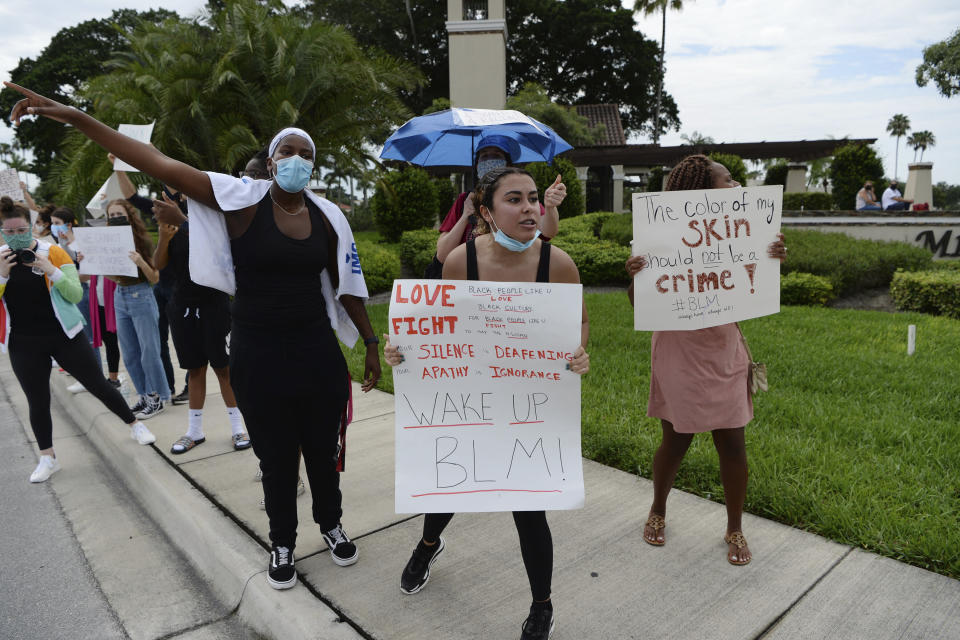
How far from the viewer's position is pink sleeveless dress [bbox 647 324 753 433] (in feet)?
9.47

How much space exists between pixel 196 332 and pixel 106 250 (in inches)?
62.1

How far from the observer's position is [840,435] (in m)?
4.36

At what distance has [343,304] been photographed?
10.1 ft

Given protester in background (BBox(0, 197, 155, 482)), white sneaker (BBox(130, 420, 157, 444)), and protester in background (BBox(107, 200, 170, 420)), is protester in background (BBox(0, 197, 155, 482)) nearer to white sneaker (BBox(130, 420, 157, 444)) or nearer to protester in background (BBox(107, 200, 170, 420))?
white sneaker (BBox(130, 420, 157, 444))

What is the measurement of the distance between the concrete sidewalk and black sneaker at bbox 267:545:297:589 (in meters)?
0.04

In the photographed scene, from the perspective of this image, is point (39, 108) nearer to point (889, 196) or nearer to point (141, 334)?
point (141, 334)

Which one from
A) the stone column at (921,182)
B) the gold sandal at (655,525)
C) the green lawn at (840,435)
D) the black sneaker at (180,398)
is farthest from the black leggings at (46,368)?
the stone column at (921,182)

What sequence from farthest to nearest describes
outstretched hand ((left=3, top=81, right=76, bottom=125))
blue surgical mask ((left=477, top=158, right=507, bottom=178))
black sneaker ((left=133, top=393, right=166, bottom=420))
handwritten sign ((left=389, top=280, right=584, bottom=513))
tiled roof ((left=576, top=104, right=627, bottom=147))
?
1. tiled roof ((left=576, top=104, right=627, bottom=147))
2. black sneaker ((left=133, top=393, right=166, bottom=420))
3. blue surgical mask ((left=477, top=158, right=507, bottom=178))
4. handwritten sign ((left=389, top=280, right=584, bottom=513))
5. outstretched hand ((left=3, top=81, right=76, bottom=125))

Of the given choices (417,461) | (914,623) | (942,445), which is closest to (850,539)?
(914,623)

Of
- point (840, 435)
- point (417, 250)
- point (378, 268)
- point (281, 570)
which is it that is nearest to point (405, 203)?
point (417, 250)

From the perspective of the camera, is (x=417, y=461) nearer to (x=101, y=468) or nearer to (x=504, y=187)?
(x=504, y=187)

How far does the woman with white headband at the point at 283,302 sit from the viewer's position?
259cm

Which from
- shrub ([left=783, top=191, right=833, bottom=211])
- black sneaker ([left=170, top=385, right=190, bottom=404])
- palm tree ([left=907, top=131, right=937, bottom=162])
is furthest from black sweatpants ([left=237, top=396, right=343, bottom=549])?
palm tree ([left=907, top=131, right=937, bottom=162])

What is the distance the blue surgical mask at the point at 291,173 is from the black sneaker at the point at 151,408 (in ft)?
13.2
